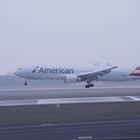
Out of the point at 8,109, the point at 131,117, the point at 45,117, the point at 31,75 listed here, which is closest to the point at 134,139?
the point at 131,117

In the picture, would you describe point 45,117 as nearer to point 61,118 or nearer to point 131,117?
point 61,118

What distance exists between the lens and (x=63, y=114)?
22.3m

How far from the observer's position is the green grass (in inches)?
776

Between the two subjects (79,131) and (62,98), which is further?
(62,98)

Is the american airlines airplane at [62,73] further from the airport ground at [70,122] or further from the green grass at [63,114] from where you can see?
the airport ground at [70,122]

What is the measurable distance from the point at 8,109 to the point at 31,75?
2590 centimetres

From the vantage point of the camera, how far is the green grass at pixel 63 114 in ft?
64.6

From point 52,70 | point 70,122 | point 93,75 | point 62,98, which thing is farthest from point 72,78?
point 70,122

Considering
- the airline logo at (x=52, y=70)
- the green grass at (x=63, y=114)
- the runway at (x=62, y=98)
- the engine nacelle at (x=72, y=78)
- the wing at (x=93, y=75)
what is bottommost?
the green grass at (x=63, y=114)

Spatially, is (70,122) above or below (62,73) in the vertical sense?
below

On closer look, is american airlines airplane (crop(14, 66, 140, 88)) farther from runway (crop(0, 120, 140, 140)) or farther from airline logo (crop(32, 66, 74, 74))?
runway (crop(0, 120, 140, 140))

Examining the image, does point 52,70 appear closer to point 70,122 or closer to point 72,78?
point 72,78

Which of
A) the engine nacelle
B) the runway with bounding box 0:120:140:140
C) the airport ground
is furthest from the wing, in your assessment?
the runway with bounding box 0:120:140:140

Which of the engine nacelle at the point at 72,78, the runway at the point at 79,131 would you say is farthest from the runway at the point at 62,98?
the runway at the point at 79,131
